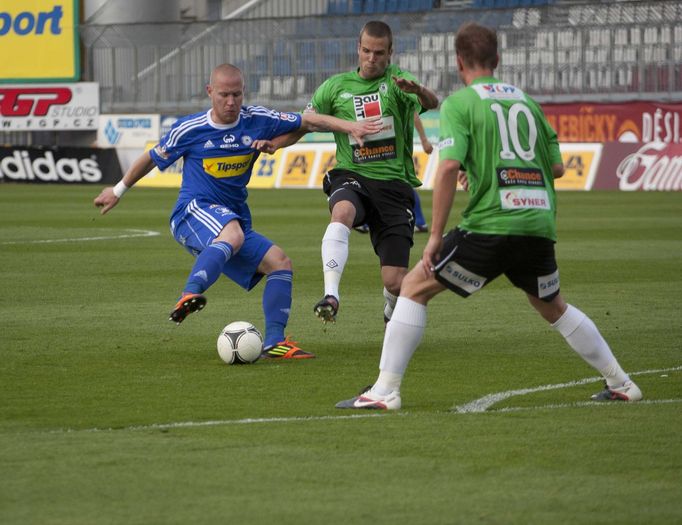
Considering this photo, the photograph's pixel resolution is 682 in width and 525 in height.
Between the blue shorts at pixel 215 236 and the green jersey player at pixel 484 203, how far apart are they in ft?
8.36

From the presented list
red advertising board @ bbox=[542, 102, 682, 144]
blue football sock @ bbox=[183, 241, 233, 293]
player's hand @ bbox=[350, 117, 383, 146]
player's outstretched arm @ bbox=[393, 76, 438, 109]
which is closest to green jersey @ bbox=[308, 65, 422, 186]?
player's outstretched arm @ bbox=[393, 76, 438, 109]

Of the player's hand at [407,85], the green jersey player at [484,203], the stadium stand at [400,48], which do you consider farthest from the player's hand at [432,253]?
the stadium stand at [400,48]

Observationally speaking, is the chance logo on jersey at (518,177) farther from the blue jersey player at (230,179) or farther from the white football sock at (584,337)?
the blue jersey player at (230,179)

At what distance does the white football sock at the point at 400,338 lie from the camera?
6.68 m

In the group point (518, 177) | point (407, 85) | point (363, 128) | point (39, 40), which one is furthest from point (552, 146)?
point (39, 40)

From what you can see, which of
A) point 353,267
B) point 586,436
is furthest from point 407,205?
point 353,267

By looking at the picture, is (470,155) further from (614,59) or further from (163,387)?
(614,59)

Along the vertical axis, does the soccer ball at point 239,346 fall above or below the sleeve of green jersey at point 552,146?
below

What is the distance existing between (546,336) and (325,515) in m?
5.38

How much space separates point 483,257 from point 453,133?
596 millimetres

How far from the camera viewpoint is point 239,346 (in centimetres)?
864

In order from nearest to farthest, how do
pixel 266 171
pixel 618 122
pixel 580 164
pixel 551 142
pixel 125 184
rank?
pixel 551 142
pixel 125 184
pixel 580 164
pixel 618 122
pixel 266 171

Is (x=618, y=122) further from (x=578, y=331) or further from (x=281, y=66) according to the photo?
(x=578, y=331)

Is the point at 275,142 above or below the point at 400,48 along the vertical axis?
above
